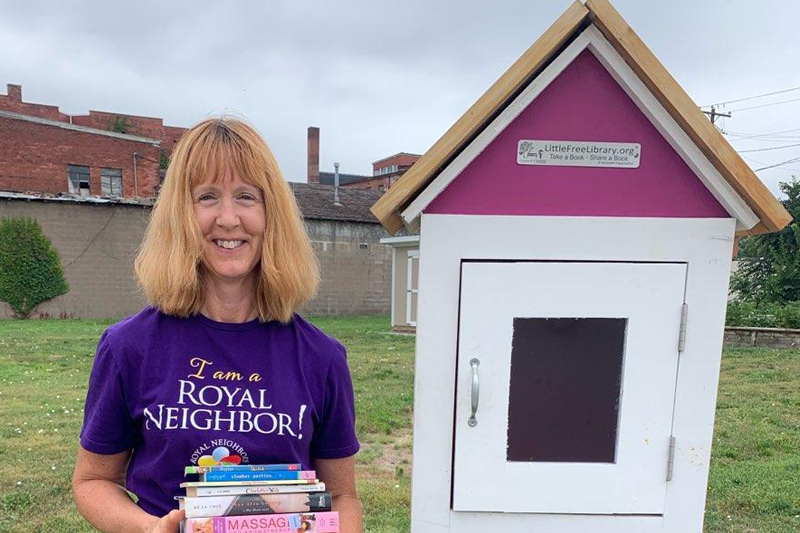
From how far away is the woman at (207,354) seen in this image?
4.15ft

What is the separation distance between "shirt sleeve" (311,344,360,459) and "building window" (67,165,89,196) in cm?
2403

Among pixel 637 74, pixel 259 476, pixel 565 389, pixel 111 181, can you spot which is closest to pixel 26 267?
pixel 111 181

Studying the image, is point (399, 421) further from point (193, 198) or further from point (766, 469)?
point (193, 198)

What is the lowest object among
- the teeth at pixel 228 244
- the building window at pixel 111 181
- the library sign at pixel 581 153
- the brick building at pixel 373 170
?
the teeth at pixel 228 244

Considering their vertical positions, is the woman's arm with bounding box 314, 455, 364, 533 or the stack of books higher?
the stack of books

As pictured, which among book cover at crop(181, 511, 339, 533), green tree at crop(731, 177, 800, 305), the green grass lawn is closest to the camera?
book cover at crop(181, 511, 339, 533)

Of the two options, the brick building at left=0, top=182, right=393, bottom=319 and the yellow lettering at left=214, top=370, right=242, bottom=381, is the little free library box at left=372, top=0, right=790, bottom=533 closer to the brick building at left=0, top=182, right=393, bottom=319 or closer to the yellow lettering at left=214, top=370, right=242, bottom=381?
the yellow lettering at left=214, top=370, right=242, bottom=381

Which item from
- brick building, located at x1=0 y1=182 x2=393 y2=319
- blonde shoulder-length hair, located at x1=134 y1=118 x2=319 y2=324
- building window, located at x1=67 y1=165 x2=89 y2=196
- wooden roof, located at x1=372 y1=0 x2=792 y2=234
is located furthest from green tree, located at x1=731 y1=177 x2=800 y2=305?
building window, located at x1=67 y1=165 x2=89 y2=196

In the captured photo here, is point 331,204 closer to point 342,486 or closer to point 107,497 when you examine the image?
point 342,486

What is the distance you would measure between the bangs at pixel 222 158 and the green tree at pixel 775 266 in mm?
15433

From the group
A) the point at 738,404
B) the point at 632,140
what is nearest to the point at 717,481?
the point at 738,404

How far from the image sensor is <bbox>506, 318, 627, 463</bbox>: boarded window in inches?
65.2

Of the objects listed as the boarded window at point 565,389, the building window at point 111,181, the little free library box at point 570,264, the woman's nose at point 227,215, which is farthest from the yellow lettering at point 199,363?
the building window at point 111,181

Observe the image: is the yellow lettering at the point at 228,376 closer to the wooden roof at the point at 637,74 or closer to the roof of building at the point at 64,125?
the wooden roof at the point at 637,74
